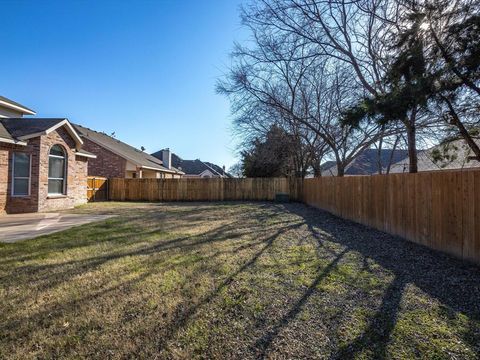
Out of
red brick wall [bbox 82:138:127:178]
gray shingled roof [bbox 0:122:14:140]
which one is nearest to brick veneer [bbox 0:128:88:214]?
gray shingled roof [bbox 0:122:14:140]

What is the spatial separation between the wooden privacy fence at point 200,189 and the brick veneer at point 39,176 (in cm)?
637

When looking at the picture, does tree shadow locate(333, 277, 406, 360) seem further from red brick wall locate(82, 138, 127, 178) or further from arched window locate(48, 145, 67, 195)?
red brick wall locate(82, 138, 127, 178)

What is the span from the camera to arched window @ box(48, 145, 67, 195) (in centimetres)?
1174

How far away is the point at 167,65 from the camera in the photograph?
1302 cm

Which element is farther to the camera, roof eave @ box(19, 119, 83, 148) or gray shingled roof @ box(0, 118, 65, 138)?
gray shingled roof @ box(0, 118, 65, 138)

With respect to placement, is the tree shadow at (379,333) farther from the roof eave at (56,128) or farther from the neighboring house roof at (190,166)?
the neighboring house roof at (190,166)

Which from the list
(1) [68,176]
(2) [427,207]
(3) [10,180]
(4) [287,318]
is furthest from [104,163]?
(4) [287,318]

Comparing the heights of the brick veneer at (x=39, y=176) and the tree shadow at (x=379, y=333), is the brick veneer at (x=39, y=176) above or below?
above

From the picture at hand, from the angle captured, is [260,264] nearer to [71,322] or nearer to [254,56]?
[71,322]

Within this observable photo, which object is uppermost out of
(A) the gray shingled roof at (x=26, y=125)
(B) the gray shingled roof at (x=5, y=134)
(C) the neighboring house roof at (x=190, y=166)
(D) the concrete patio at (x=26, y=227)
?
(C) the neighboring house roof at (x=190, y=166)

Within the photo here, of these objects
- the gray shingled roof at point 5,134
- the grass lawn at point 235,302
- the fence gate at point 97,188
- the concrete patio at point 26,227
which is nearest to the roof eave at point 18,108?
the gray shingled roof at point 5,134

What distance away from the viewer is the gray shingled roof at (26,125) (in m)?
10.7

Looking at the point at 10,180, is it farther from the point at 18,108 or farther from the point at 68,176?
the point at 18,108

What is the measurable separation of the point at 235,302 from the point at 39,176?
1117 cm
